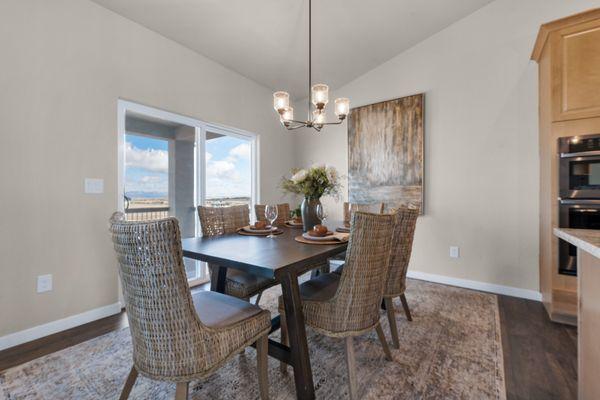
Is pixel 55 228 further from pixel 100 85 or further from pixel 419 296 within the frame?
pixel 419 296

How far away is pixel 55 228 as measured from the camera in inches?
87.4

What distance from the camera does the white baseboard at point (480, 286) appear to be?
9.62ft

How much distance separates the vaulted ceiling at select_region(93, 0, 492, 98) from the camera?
2.65 meters

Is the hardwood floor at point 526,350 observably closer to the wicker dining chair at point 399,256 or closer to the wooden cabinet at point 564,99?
the wooden cabinet at point 564,99

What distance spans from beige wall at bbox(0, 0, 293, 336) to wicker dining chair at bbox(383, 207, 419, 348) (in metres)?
2.38

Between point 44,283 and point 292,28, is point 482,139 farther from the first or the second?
point 44,283

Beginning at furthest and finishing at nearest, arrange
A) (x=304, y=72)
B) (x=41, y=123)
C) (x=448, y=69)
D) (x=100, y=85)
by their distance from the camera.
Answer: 1. (x=304, y=72)
2. (x=448, y=69)
3. (x=100, y=85)
4. (x=41, y=123)

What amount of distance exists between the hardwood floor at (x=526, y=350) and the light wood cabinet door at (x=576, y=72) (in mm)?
1721

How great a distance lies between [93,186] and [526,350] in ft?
11.7

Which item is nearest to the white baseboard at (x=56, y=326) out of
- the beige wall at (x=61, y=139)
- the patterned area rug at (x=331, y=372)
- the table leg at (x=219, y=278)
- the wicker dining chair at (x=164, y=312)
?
the beige wall at (x=61, y=139)

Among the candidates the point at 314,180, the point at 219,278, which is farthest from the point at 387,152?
the point at 219,278

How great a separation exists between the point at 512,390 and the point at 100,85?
12.0 feet

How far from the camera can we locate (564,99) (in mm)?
2320

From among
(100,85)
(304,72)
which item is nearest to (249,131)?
(304,72)
